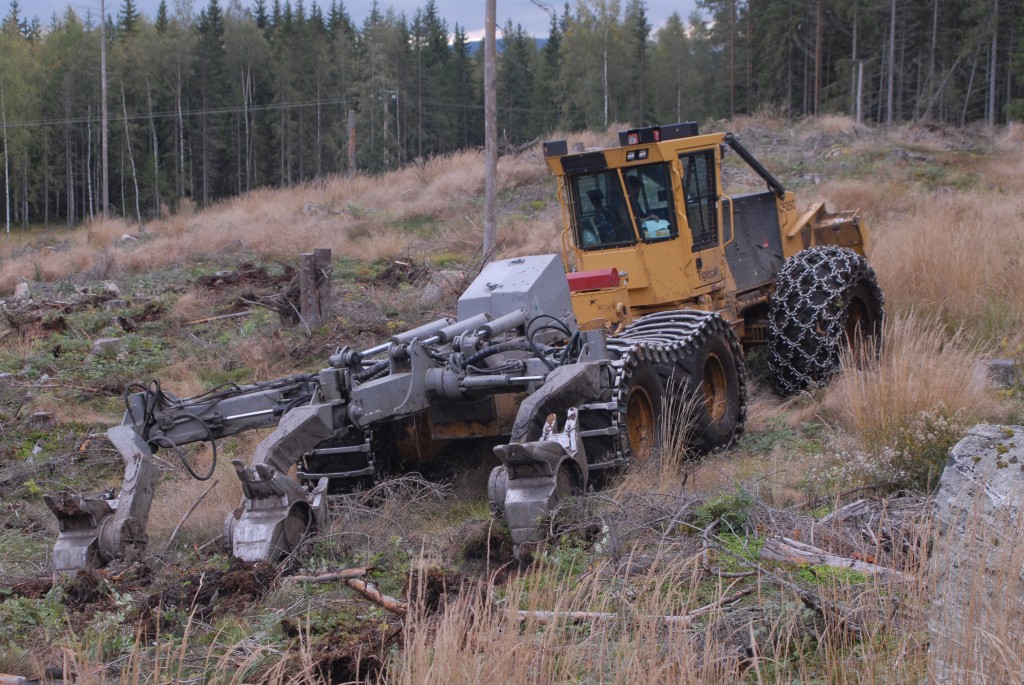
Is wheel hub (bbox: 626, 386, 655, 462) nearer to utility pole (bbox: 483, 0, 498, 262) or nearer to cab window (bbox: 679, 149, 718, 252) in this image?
cab window (bbox: 679, 149, 718, 252)

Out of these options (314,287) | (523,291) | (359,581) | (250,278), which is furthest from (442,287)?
(359,581)

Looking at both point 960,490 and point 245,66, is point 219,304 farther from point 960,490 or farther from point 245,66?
point 245,66

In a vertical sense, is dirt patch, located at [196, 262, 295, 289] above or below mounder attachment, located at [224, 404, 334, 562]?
above

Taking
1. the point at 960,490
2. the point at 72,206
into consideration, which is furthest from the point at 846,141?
the point at 72,206

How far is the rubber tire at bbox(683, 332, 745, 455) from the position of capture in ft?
26.5

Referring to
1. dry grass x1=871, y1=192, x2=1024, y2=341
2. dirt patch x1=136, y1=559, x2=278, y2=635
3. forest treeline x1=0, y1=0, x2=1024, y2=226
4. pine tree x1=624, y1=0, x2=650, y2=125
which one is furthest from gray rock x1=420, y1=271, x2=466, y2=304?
pine tree x1=624, y1=0, x2=650, y2=125

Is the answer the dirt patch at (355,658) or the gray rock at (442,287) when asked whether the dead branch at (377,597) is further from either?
the gray rock at (442,287)

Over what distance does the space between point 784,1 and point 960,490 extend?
55.7 meters

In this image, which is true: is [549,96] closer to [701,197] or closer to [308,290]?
[308,290]

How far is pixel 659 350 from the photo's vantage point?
25.5ft

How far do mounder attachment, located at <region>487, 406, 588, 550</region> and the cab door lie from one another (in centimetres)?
424

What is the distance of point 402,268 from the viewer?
18.3m

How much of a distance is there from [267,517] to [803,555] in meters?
2.78

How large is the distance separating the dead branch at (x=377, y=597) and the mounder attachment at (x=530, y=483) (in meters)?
0.85
